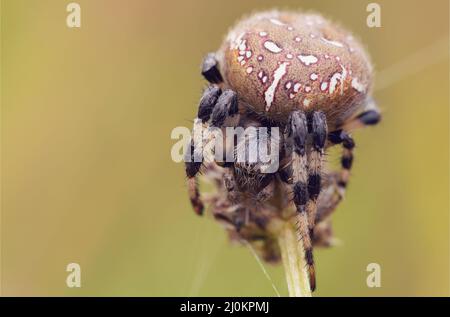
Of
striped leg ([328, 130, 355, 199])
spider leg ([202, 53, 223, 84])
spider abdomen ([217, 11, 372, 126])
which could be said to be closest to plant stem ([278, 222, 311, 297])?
striped leg ([328, 130, 355, 199])

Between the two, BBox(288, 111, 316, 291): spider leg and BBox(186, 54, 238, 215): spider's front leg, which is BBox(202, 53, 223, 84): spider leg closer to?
BBox(186, 54, 238, 215): spider's front leg

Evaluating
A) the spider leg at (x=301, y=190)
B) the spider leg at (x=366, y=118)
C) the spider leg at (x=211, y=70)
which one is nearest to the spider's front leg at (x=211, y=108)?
the spider leg at (x=211, y=70)

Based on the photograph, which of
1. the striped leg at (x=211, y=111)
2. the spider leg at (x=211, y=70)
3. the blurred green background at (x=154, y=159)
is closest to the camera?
the striped leg at (x=211, y=111)

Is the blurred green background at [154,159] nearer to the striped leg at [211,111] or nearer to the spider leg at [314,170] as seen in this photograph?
the striped leg at [211,111]

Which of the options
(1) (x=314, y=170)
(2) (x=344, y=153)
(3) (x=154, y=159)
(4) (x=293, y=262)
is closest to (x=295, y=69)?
(1) (x=314, y=170)

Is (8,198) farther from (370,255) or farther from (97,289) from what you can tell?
(370,255)

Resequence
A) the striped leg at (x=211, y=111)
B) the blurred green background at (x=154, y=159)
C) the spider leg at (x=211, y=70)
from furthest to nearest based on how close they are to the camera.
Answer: the blurred green background at (x=154, y=159) < the spider leg at (x=211, y=70) < the striped leg at (x=211, y=111)

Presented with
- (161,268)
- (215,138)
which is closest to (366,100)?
(215,138)
